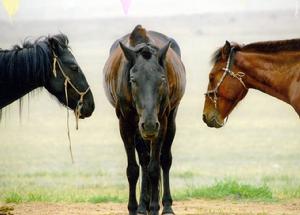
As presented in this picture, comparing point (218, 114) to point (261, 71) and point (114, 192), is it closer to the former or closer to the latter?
point (261, 71)

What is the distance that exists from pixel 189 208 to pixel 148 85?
8.18 ft

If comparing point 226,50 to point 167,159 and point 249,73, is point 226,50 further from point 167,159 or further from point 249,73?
point 167,159

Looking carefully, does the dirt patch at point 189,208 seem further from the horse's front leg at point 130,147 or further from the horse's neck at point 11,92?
the horse's neck at point 11,92

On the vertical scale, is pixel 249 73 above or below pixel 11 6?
below

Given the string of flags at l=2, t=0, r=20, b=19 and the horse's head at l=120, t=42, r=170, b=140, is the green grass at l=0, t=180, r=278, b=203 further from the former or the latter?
the string of flags at l=2, t=0, r=20, b=19

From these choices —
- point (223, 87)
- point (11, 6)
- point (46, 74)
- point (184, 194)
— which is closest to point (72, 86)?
point (46, 74)

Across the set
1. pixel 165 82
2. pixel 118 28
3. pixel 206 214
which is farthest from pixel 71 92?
pixel 118 28

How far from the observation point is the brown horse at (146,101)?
8930mm

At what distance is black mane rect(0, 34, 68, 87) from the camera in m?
9.73

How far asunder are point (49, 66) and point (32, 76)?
8.6 inches

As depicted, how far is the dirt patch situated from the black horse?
140cm

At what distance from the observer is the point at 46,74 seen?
9797 mm

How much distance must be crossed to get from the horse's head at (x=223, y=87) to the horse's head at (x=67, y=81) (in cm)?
140

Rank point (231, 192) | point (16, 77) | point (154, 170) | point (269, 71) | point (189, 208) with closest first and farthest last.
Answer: point (154, 170), point (16, 77), point (269, 71), point (189, 208), point (231, 192)
